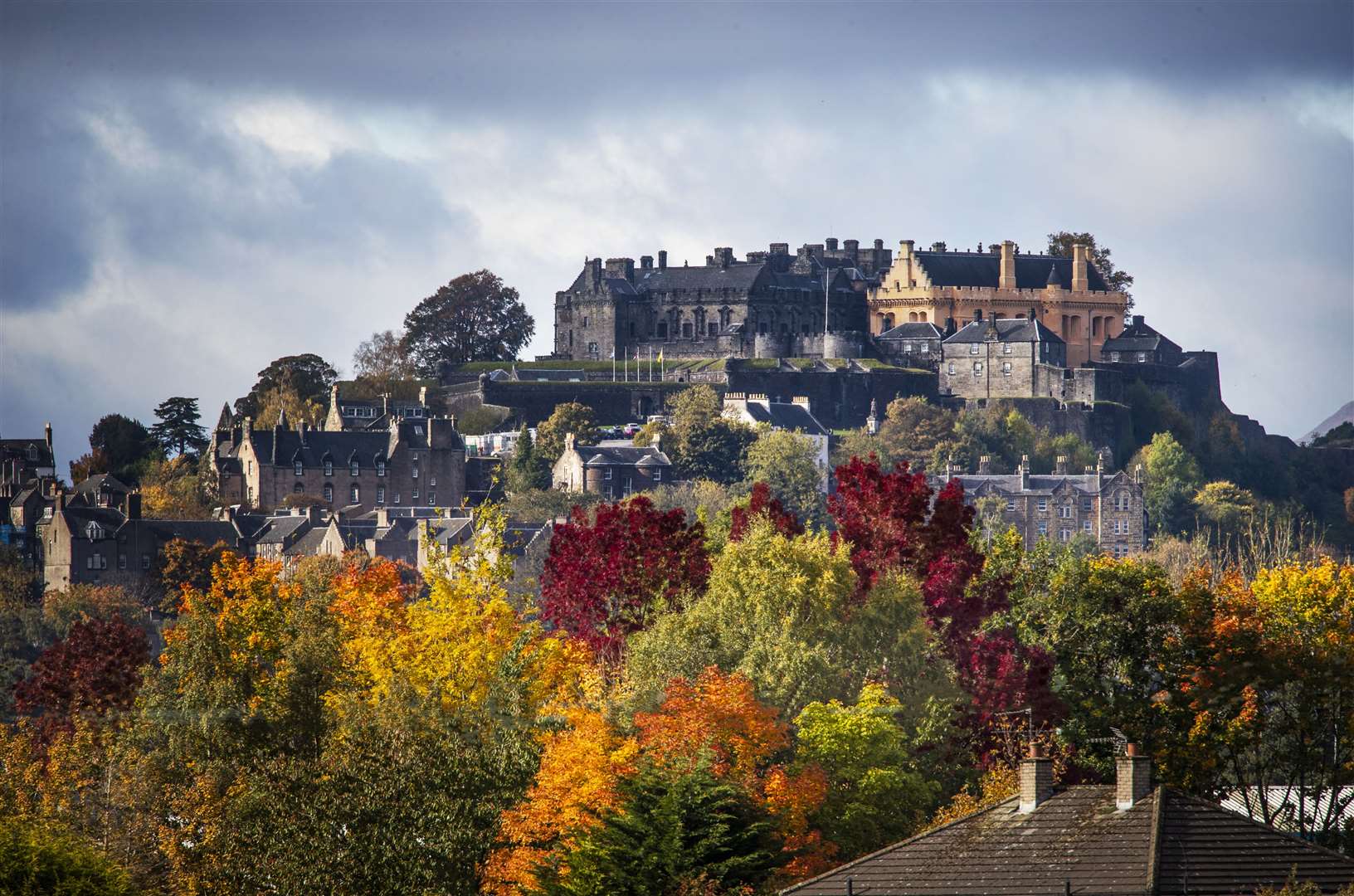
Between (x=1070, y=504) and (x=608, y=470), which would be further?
(x=1070, y=504)

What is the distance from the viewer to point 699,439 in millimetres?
139625

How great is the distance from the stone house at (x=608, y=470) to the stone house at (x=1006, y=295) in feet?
96.6

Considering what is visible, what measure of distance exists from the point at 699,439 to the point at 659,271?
27.7 m

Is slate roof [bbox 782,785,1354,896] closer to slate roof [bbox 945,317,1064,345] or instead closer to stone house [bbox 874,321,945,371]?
slate roof [bbox 945,317,1064,345]

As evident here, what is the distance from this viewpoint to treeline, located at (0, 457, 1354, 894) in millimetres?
42281

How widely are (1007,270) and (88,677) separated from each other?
106m

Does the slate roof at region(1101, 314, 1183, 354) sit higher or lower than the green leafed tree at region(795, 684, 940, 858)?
higher

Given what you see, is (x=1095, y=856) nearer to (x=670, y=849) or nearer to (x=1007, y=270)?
(x=670, y=849)

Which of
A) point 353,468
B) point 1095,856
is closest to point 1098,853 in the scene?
point 1095,856

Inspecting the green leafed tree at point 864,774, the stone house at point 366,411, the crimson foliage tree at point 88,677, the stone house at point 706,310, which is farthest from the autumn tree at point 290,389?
the green leafed tree at point 864,774

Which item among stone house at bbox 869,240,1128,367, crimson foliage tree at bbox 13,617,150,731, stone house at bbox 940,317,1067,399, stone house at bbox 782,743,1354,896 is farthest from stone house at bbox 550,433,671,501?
stone house at bbox 782,743,1354,896

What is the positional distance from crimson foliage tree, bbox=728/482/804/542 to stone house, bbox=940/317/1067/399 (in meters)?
92.4

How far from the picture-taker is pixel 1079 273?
538ft

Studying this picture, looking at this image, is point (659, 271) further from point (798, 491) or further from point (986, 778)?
point (986, 778)
